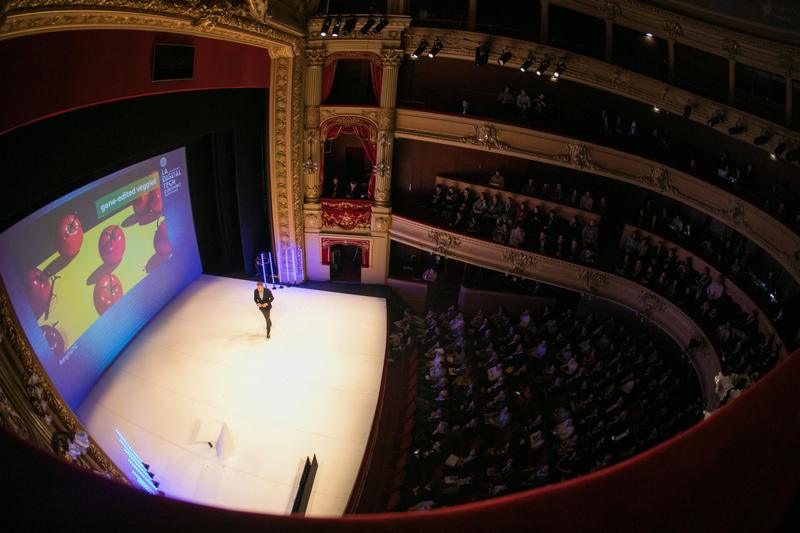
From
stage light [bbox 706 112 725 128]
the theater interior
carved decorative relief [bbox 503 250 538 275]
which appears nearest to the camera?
the theater interior

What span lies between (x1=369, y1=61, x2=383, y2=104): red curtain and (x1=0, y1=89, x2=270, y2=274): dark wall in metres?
2.98

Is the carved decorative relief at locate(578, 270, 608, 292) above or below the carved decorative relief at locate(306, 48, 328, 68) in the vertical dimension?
below

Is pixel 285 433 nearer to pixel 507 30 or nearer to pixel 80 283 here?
pixel 80 283

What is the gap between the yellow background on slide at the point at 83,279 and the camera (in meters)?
7.90

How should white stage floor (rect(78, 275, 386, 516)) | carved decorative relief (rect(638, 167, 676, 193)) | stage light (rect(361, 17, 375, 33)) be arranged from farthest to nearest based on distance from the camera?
carved decorative relief (rect(638, 167, 676, 193)) → stage light (rect(361, 17, 375, 33)) → white stage floor (rect(78, 275, 386, 516))

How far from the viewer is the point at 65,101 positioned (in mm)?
5941

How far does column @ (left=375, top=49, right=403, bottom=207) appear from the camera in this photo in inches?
473

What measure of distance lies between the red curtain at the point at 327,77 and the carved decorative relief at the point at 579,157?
6522 millimetres

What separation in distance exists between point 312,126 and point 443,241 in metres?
4.94

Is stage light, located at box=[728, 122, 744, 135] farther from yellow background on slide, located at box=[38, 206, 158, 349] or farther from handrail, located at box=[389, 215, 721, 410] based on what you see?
yellow background on slide, located at box=[38, 206, 158, 349]

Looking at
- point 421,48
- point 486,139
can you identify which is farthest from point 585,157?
point 421,48

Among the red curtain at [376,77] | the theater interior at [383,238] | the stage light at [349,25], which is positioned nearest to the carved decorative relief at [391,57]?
the theater interior at [383,238]

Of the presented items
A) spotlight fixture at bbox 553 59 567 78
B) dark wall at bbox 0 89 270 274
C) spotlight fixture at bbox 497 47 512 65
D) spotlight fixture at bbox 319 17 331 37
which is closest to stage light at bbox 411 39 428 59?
spotlight fixture at bbox 497 47 512 65

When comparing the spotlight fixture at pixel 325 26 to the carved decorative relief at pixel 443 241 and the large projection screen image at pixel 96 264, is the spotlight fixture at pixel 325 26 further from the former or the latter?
the carved decorative relief at pixel 443 241
